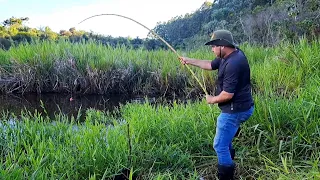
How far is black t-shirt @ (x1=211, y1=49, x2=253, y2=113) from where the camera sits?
2744mm

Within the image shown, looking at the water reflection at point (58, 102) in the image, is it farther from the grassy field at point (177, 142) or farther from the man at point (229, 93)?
the man at point (229, 93)

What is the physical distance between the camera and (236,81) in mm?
2740

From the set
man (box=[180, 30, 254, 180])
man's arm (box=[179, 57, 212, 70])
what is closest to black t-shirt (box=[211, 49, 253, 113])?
man (box=[180, 30, 254, 180])

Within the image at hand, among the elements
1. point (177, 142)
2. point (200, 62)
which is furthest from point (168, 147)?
point (200, 62)

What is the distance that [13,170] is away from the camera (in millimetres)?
2492

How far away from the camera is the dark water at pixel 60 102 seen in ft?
21.0

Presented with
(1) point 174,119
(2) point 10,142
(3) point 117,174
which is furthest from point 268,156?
(2) point 10,142

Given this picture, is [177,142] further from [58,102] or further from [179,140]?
[58,102]

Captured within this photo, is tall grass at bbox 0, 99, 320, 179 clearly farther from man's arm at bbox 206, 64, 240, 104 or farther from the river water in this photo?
the river water

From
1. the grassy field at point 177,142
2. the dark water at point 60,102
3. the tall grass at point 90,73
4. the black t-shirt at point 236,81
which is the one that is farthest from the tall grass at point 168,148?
the tall grass at point 90,73

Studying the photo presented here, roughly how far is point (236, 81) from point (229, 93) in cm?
11

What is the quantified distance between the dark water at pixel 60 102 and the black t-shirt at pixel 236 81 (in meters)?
3.60

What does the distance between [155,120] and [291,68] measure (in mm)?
2703

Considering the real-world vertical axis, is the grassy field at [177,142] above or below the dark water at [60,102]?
above
